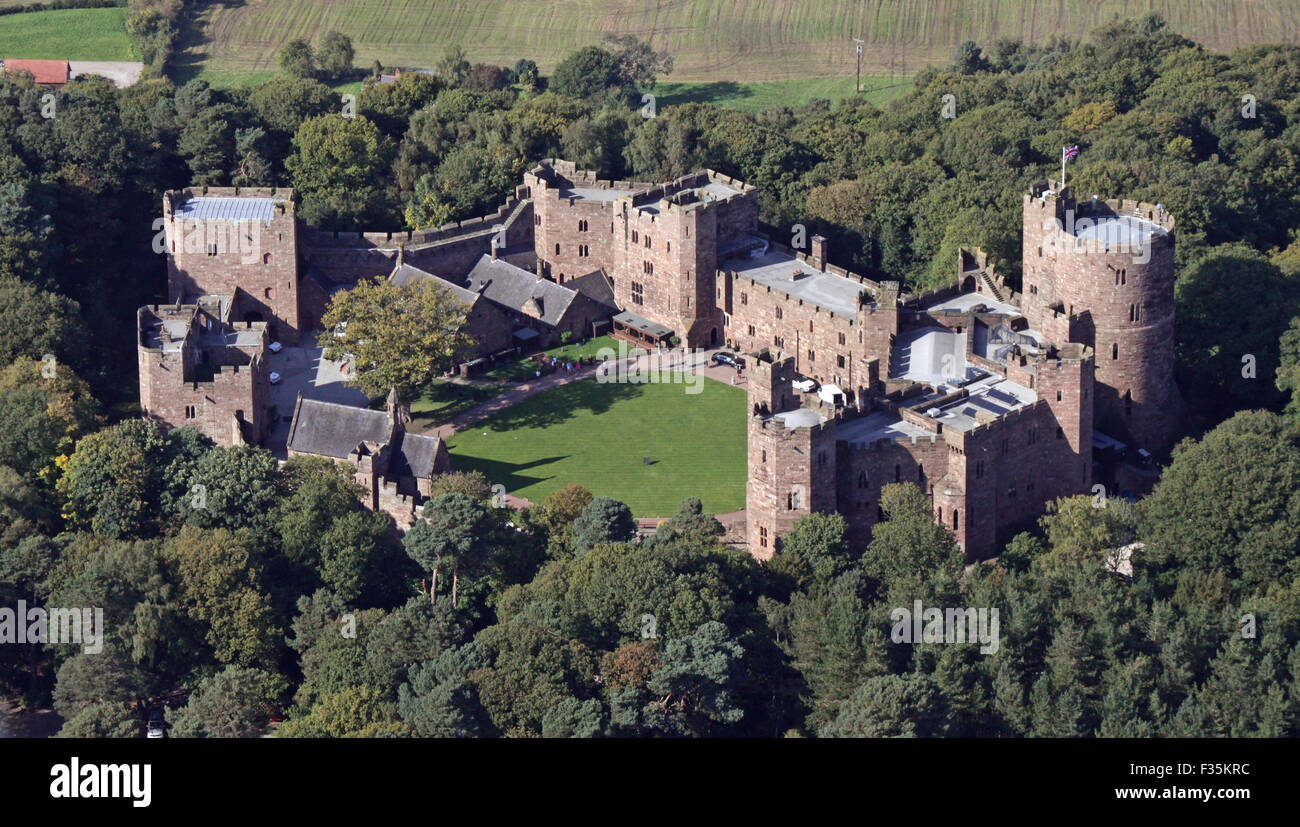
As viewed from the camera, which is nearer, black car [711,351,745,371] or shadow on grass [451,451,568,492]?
shadow on grass [451,451,568,492]

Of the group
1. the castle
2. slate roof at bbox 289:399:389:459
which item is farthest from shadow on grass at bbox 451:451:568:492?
the castle

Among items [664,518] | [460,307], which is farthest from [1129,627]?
[460,307]

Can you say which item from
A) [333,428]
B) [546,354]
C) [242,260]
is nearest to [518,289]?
[546,354]

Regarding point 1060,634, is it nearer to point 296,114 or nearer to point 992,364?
point 992,364

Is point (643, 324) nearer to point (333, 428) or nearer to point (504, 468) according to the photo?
point (504, 468)

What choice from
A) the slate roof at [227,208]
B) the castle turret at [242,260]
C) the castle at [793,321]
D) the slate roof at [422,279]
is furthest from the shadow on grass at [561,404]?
the slate roof at [227,208]

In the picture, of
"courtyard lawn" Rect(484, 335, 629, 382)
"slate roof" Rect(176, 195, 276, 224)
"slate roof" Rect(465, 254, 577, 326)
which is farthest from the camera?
"slate roof" Rect(465, 254, 577, 326)

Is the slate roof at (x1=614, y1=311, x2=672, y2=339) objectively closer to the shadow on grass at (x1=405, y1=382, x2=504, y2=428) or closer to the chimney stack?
the chimney stack
